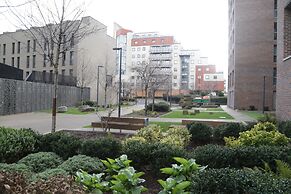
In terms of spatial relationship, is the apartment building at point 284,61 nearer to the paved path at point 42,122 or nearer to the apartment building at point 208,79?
the paved path at point 42,122

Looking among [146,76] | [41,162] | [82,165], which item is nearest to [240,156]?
[82,165]

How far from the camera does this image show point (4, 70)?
25.8 meters

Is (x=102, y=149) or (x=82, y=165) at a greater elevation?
(x=102, y=149)

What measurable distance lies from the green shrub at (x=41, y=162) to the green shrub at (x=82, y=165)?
54cm

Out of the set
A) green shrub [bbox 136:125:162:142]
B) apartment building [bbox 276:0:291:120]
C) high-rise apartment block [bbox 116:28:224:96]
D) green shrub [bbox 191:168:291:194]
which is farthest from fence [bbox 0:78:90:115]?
high-rise apartment block [bbox 116:28:224:96]

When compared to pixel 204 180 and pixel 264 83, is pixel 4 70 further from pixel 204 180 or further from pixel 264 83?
pixel 264 83

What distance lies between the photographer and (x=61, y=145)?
6.73 meters

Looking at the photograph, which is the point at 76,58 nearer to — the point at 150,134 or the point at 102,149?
the point at 150,134

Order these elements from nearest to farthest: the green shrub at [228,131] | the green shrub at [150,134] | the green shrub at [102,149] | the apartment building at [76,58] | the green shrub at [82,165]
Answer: the green shrub at [82,165]
the green shrub at [102,149]
the green shrub at [150,134]
the green shrub at [228,131]
the apartment building at [76,58]

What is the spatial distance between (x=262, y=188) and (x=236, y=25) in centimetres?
3740

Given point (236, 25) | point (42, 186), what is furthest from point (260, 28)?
point (42, 186)

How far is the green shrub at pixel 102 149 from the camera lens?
626 cm

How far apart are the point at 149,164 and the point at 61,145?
2355mm

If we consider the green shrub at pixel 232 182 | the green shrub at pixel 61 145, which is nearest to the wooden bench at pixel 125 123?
the green shrub at pixel 61 145
